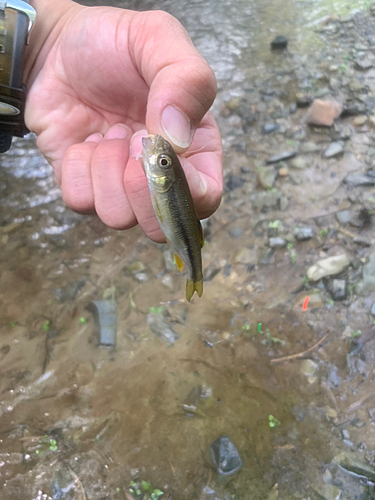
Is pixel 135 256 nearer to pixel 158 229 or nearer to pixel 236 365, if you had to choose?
pixel 236 365

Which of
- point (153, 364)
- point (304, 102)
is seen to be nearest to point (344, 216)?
point (304, 102)

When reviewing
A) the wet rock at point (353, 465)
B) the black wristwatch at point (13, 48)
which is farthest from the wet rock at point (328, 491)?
the black wristwatch at point (13, 48)

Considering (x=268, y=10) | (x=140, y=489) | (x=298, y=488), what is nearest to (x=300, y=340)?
(x=298, y=488)

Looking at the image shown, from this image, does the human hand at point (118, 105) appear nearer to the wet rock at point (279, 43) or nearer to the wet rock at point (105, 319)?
the wet rock at point (105, 319)

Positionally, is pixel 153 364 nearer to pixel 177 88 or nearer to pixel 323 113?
pixel 177 88

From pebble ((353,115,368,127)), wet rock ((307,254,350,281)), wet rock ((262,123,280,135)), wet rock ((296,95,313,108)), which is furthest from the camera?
wet rock ((296,95,313,108))

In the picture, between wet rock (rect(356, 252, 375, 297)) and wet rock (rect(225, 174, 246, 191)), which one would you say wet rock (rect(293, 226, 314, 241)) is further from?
wet rock (rect(225, 174, 246, 191))

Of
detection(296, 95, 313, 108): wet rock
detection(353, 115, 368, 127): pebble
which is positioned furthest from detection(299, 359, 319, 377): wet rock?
detection(296, 95, 313, 108): wet rock

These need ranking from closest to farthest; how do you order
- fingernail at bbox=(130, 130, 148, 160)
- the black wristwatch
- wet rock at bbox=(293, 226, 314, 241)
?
fingernail at bbox=(130, 130, 148, 160) < the black wristwatch < wet rock at bbox=(293, 226, 314, 241)
